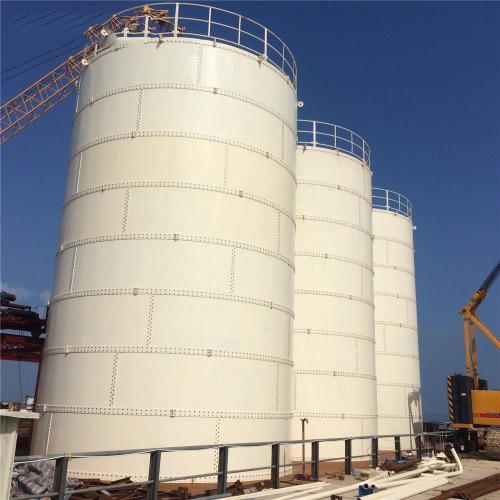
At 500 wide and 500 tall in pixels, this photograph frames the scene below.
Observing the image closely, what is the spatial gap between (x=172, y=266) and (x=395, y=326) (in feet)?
55.6

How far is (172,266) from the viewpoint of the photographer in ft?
43.1

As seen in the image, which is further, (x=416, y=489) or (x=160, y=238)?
(x=160, y=238)

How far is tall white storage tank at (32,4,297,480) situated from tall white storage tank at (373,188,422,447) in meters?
12.3

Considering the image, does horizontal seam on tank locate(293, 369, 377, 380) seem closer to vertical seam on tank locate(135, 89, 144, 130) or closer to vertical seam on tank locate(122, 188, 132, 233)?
vertical seam on tank locate(122, 188, 132, 233)

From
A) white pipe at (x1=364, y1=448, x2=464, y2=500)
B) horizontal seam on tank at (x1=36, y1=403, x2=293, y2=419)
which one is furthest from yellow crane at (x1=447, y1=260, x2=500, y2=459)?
horizontal seam on tank at (x1=36, y1=403, x2=293, y2=419)

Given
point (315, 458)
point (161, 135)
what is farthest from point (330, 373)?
point (161, 135)

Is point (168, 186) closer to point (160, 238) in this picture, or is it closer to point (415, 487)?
point (160, 238)

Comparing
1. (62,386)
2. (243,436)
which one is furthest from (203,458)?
(62,386)

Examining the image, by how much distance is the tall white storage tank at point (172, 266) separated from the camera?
40.9ft

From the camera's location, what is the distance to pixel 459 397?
2211 centimetres

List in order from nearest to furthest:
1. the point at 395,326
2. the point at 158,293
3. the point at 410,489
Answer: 1. the point at 410,489
2. the point at 158,293
3. the point at 395,326

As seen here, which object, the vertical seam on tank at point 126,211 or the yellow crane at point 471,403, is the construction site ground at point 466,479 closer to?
the yellow crane at point 471,403

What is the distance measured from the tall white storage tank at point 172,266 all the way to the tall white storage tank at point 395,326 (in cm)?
1227

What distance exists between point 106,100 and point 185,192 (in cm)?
382
